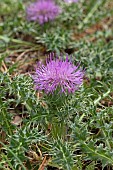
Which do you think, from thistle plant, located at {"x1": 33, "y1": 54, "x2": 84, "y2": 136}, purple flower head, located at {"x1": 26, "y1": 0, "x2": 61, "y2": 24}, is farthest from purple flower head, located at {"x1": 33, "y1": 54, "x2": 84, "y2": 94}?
purple flower head, located at {"x1": 26, "y1": 0, "x2": 61, "y2": 24}

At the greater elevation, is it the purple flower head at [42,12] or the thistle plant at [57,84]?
the purple flower head at [42,12]

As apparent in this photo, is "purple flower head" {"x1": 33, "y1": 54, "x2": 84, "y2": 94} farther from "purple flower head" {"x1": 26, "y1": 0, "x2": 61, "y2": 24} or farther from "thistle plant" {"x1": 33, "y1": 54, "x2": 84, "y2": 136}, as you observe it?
"purple flower head" {"x1": 26, "y1": 0, "x2": 61, "y2": 24}

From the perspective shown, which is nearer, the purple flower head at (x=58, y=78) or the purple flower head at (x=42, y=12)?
the purple flower head at (x=58, y=78)

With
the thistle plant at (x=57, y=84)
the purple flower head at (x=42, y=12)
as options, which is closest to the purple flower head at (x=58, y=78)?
the thistle plant at (x=57, y=84)

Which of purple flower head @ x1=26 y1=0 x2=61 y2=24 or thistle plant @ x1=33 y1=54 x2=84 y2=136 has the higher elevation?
purple flower head @ x1=26 y1=0 x2=61 y2=24

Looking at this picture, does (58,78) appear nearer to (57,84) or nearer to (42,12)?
(57,84)

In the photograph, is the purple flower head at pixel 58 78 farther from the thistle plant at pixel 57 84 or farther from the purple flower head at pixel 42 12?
the purple flower head at pixel 42 12

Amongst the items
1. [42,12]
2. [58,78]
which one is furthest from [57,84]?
[42,12]
